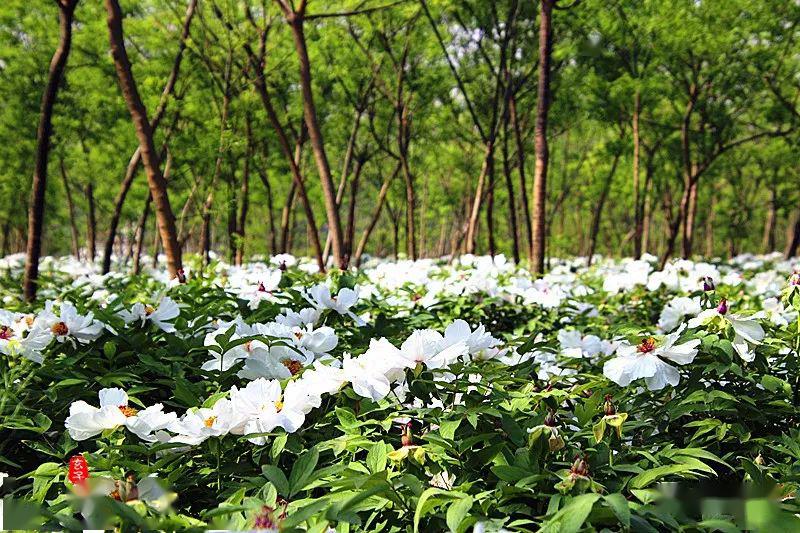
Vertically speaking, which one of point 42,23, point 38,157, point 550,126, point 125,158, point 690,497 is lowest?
point 690,497

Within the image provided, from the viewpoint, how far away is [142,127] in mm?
3898

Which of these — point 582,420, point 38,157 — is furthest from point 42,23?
point 582,420

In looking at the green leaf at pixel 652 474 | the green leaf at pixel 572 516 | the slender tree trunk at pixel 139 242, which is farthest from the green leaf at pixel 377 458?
the slender tree trunk at pixel 139 242

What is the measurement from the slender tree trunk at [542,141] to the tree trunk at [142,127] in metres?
2.89

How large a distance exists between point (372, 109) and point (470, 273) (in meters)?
9.93

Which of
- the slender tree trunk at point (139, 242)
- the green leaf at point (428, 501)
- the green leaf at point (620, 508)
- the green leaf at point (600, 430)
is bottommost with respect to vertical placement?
the green leaf at point (428, 501)

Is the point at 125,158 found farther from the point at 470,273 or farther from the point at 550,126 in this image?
the point at 470,273

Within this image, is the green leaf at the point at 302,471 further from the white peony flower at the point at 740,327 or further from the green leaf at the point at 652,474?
the white peony flower at the point at 740,327

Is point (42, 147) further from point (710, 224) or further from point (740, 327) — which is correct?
point (710, 224)

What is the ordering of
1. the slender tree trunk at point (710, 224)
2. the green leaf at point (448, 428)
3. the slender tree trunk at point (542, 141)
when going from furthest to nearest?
the slender tree trunk at point (710, 224) → the slender tree trunk at point (542, 141) → the green leaf at point (448, 428)

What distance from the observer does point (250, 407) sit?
50.5 inches

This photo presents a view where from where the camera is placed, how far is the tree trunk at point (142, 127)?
152 inches

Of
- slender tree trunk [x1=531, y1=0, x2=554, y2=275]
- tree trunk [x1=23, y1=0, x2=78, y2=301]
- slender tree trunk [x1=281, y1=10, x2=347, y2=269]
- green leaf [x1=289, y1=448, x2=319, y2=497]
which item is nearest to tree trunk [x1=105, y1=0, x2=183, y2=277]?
tree trunk [x1=23, y1=0, x2=78, y2=301]

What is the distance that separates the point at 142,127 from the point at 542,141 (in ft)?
10.8
